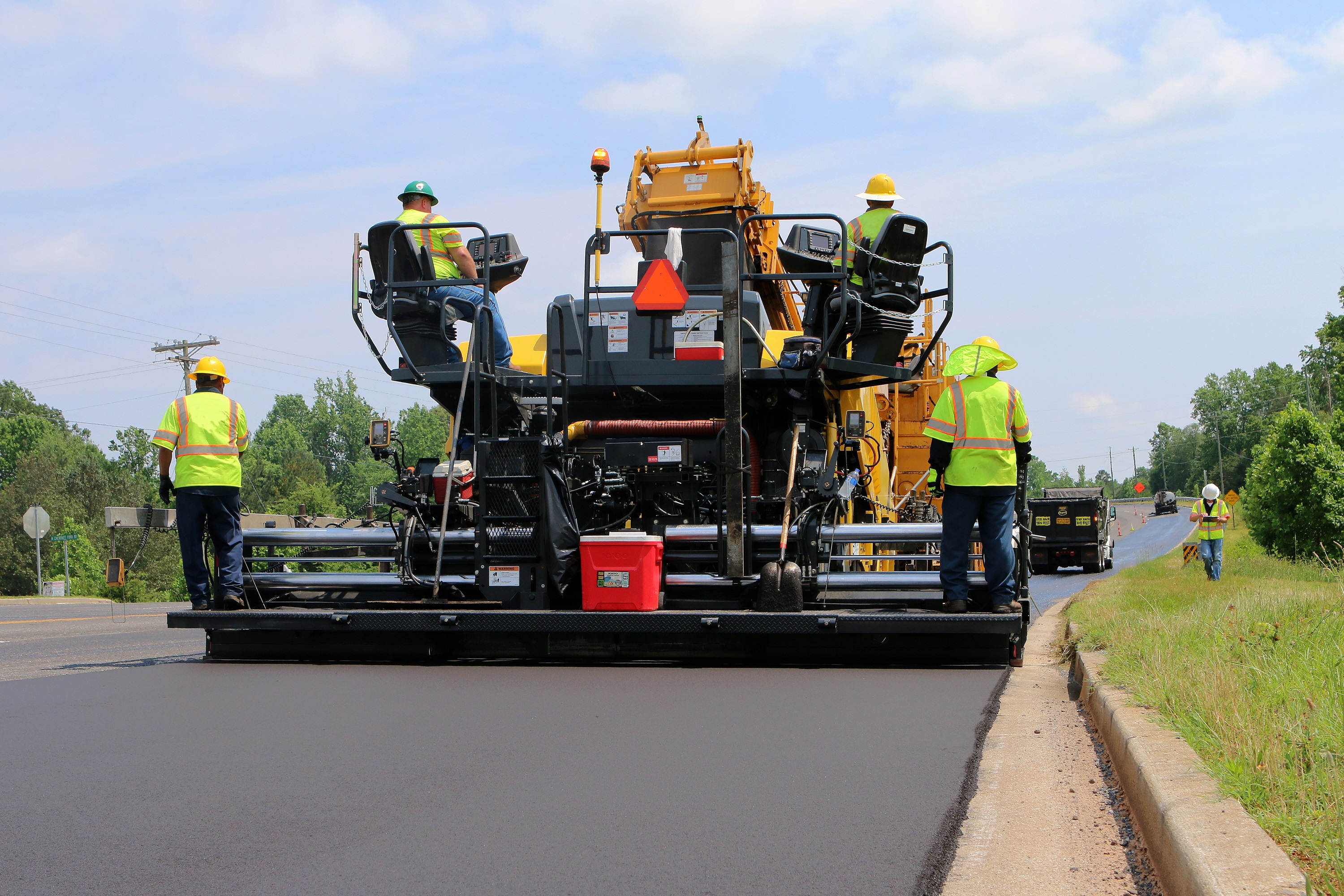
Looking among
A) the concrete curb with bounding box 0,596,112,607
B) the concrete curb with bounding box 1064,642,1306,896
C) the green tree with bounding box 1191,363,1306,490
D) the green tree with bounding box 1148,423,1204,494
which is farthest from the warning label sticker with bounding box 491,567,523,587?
the green tree with bounding box 1148,423,1204,494

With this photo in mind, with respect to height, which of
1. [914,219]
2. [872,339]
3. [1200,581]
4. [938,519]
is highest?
[914,219]

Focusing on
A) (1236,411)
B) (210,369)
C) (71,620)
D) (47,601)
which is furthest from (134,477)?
(1236,411)

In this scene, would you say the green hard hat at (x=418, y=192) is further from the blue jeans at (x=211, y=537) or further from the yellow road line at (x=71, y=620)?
the yellow road line at (x=71, y=620)

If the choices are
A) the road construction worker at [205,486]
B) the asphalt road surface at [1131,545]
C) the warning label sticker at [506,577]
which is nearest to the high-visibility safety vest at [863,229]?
the warning label sticker at [506,577]

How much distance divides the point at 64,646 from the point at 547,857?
8.76 m

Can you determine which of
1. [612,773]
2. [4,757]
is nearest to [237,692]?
[4,757]

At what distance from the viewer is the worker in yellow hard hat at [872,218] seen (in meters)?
8.42

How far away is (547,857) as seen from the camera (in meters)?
3.43

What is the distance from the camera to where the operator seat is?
855cm

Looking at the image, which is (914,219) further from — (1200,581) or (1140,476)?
(1140,476)

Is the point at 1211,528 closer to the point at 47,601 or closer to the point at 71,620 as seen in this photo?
the point at 71,620

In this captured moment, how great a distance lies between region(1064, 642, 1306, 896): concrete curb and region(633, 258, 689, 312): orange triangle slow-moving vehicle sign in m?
4.28

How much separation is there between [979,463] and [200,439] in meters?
5.15

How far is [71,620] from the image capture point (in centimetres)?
Answer: 1634
